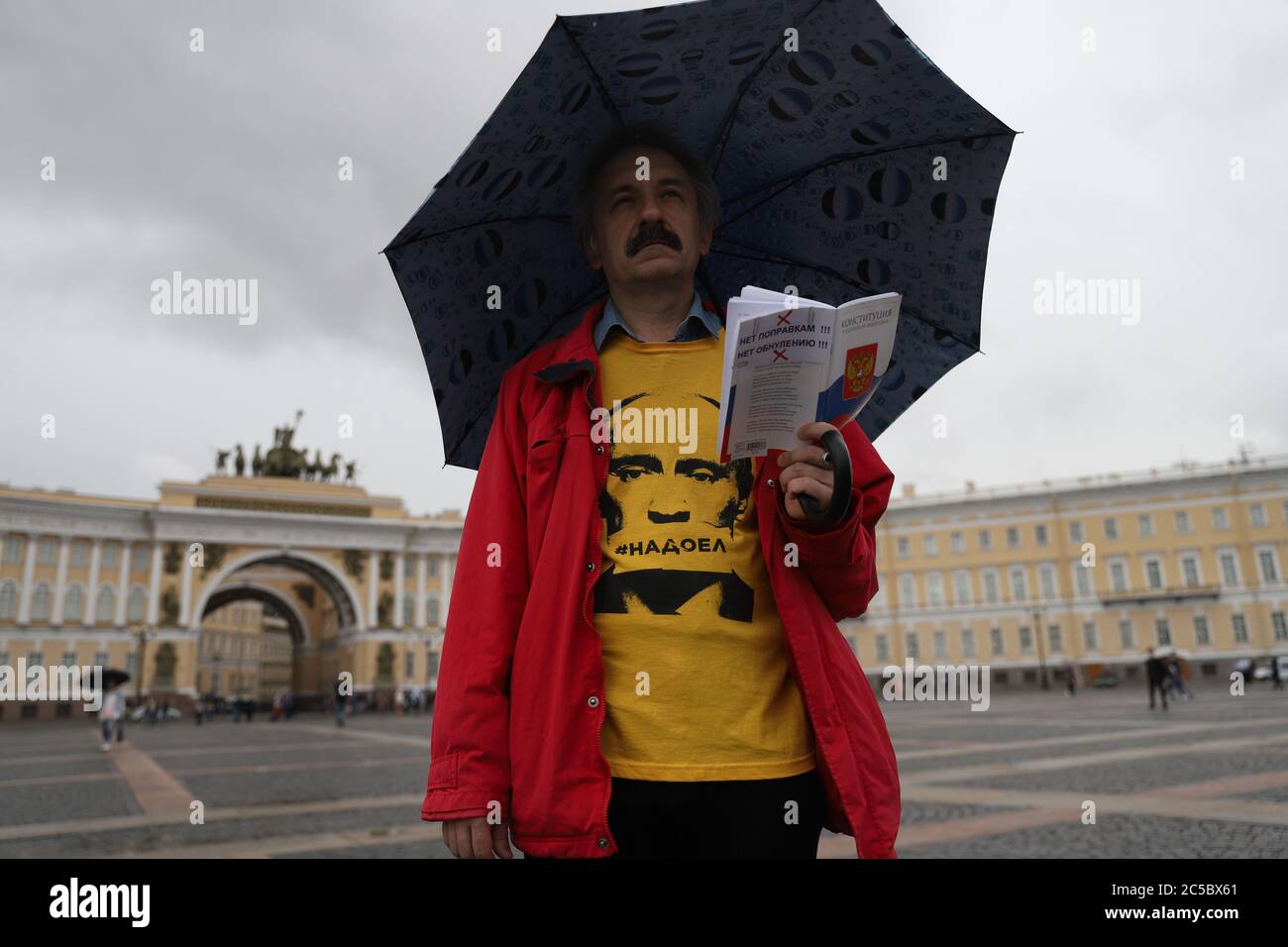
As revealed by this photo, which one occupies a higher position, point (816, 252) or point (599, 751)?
point (816, 252)

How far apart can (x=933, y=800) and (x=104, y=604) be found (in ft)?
168

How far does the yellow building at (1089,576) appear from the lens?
48625mm

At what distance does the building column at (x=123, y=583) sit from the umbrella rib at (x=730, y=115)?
176 feet

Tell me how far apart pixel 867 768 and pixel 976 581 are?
57935 mm

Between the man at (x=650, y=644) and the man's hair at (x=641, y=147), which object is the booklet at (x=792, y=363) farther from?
the man's hair at (x=641, y=147)

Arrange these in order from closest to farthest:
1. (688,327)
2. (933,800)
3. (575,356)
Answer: (575,356) < (688,327) < (933,800)

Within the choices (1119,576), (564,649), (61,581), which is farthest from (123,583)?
(1119,576)

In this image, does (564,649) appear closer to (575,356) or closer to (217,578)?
(575,356)

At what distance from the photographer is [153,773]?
1227 centimetres

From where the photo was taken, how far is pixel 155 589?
47.3 meters

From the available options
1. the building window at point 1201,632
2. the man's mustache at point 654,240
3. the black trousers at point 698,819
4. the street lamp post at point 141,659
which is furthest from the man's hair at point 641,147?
the building window at point 1201,632
